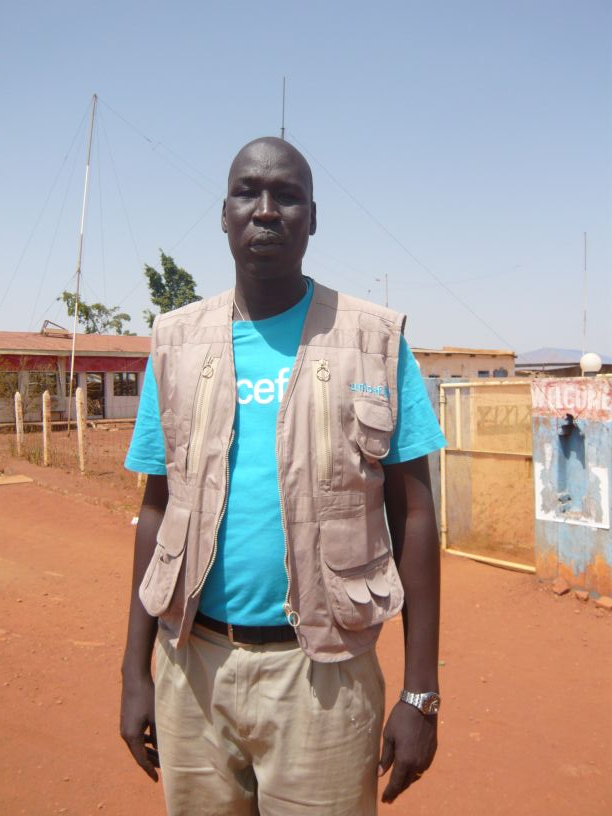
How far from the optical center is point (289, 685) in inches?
59.2

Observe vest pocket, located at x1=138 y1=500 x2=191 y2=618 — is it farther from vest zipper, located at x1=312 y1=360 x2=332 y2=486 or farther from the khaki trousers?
vest zipper, located at x1=312 y1=360 x2=332 y2=486

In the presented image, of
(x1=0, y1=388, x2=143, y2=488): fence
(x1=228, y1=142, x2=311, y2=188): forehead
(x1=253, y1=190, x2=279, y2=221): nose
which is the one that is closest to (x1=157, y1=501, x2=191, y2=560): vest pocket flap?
(x1=253, y1=190, x2=279, y2=221): nose

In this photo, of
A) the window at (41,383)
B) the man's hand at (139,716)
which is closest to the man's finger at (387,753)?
the man's hand at (139,716)

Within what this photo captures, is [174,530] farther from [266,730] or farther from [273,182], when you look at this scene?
[273,182]

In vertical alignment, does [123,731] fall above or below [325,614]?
below

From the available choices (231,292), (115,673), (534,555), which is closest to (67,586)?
(115,673)

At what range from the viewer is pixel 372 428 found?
1.54m

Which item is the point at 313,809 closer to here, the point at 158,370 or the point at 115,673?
the point at 158,370

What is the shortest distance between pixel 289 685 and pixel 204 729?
257 mm

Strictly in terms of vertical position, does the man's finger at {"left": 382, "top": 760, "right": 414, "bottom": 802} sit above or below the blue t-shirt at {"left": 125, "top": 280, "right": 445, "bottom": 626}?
below

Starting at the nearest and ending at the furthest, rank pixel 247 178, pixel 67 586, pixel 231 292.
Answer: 1. pixel 247 178
2. pixel 231 292
3. pixel 67 586

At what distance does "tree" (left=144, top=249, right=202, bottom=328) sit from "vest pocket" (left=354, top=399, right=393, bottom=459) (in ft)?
105

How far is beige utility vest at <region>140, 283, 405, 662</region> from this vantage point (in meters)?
1.50

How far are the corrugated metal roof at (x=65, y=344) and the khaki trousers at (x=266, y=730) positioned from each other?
2301cm
